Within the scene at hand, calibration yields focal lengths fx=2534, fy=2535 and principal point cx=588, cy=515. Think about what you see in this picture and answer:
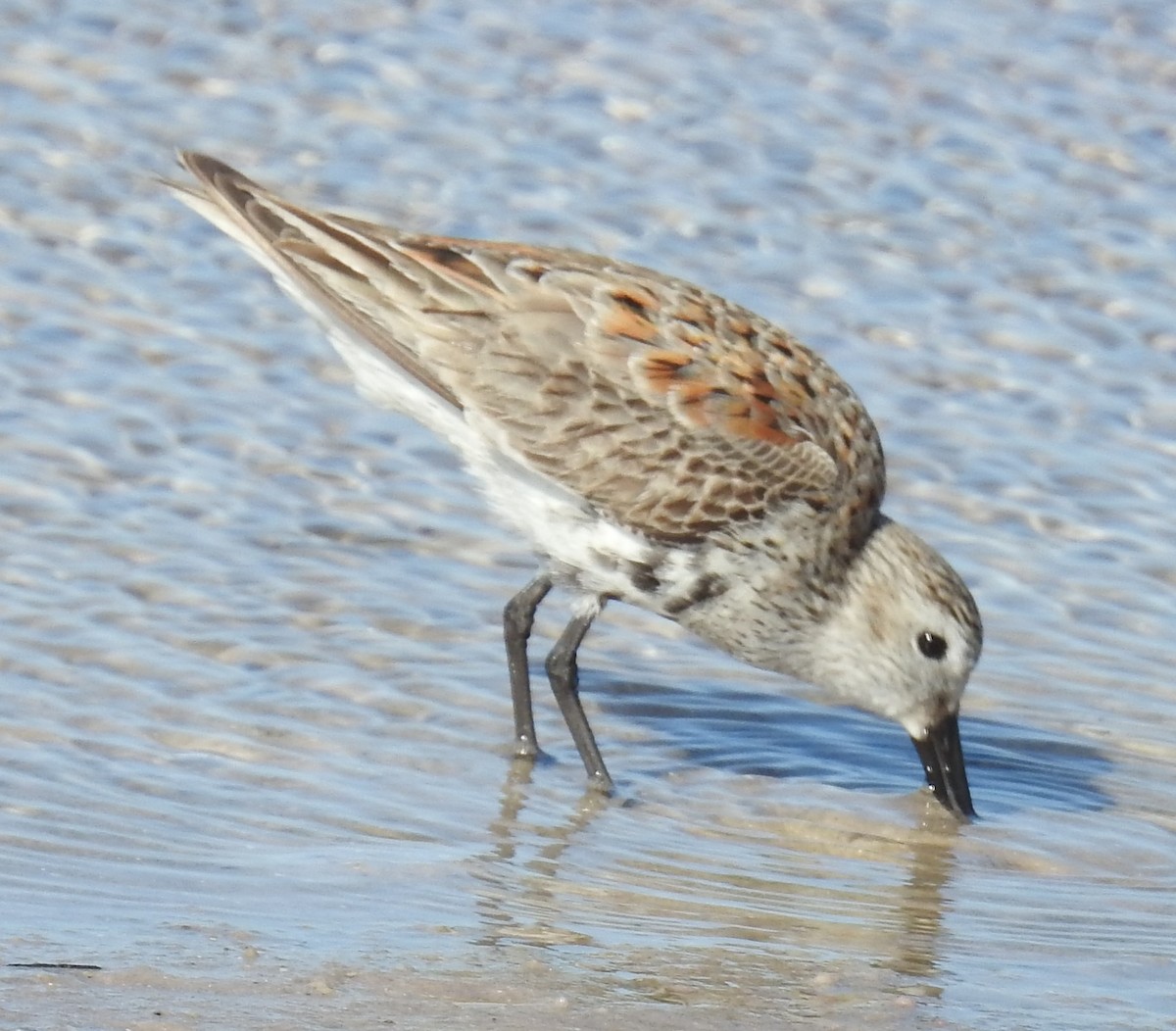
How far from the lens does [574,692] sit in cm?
759

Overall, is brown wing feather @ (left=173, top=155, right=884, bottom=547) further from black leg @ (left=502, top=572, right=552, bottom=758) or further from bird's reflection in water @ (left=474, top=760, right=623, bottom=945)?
bird's reflection in water @ (left=474, top=760, right=623, bottom=945)

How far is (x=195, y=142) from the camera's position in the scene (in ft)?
38.5

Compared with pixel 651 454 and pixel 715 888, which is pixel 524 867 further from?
pixel 651 454

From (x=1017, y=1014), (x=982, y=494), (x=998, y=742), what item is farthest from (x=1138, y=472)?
(x=1017, y=1014)

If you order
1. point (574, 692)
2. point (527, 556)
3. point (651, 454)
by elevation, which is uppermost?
point (651, 454)

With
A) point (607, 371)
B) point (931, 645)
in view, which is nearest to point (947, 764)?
point (931, 645)

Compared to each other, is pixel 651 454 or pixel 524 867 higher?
pixel 651 454

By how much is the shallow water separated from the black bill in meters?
0.09

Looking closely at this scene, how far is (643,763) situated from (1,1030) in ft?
10.0

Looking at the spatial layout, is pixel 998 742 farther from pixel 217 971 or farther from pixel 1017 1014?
pixel 217 971

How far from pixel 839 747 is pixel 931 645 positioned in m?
0.50

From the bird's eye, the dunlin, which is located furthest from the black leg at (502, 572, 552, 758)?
the bird's eye

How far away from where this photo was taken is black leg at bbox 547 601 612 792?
23.8 ft

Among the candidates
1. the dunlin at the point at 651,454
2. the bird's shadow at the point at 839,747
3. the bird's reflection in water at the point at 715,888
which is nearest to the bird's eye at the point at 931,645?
the dunlin at the point at 651,454
